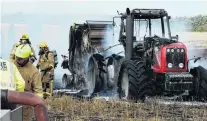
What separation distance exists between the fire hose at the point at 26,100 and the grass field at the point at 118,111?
5141mm

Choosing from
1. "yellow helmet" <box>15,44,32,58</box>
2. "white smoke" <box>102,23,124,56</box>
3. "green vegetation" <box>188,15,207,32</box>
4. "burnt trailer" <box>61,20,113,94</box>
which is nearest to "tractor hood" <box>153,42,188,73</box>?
"white smoke" <box>102,23,124,56</box>

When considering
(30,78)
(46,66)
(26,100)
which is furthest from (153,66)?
(26,100)

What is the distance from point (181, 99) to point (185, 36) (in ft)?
59.6

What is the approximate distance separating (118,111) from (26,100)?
22.2 feet

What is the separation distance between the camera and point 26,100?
150 inches

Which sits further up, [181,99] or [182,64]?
[182,64]

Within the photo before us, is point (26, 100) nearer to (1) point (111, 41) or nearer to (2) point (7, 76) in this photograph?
(2) point (7, 76)

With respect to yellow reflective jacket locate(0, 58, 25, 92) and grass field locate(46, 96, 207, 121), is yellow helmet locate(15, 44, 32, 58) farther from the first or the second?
grass field locate(46, 96, 207, 121)

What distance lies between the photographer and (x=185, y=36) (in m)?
30.7

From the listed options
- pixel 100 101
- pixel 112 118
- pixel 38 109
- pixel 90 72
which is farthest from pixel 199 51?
pixel 38 109

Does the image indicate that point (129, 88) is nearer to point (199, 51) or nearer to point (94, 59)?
point (94, 59)

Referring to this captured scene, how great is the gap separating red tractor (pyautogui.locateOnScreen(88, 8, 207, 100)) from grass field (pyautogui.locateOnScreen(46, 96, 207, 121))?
3.16 ft

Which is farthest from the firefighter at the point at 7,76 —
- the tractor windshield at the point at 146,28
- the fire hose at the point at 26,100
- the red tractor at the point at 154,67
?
the tractor windshield at the point at 146,28

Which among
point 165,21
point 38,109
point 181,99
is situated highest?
point 165,21
